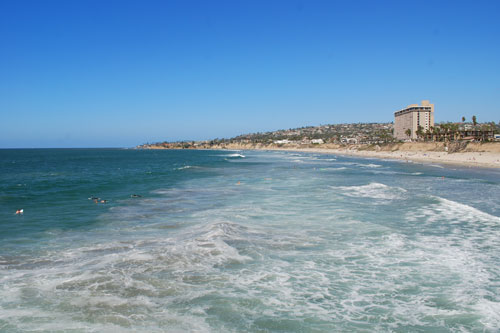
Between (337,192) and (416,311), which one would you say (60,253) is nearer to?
(416,311)

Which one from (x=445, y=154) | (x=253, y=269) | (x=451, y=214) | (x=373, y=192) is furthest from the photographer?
(x=445, y=154)

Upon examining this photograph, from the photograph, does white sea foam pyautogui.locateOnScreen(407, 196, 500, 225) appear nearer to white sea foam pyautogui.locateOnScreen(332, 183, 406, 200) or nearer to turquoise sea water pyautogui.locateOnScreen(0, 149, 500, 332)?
turquoise sea water pyautogui.locateOnScreen(0, 149, 500, 332)

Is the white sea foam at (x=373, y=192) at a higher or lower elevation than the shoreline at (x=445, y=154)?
lower

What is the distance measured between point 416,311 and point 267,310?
3.05 m

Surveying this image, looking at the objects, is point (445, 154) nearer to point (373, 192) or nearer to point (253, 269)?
point (373, 192)

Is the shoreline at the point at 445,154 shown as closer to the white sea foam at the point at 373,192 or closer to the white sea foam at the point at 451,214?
the white sea foam at the point at 373,192

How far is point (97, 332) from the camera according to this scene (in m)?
6.79

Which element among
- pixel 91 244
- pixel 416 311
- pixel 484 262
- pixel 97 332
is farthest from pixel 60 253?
pixel 484 262

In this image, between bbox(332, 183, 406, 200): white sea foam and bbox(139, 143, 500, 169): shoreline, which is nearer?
bbox(332, 183, 406, 200): white sea foam

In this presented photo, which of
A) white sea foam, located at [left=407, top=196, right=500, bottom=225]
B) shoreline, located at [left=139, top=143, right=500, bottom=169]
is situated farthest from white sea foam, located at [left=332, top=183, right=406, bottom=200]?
shoreline, located at [left=139, top=143, right=500, bottom=169]

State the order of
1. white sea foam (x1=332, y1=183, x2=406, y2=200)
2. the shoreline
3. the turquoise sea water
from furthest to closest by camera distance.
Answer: the shoreline, white sea foam (x1=332, y1=183, x2=406, y2=200), the turquoise sea water

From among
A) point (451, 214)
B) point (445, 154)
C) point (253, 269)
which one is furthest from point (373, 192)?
point (445, 154)

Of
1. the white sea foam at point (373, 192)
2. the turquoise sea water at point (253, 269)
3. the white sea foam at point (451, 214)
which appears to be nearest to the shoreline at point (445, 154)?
the white sea foam at point (373, 192)

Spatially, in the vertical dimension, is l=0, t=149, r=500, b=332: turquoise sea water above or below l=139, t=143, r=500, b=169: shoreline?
below
